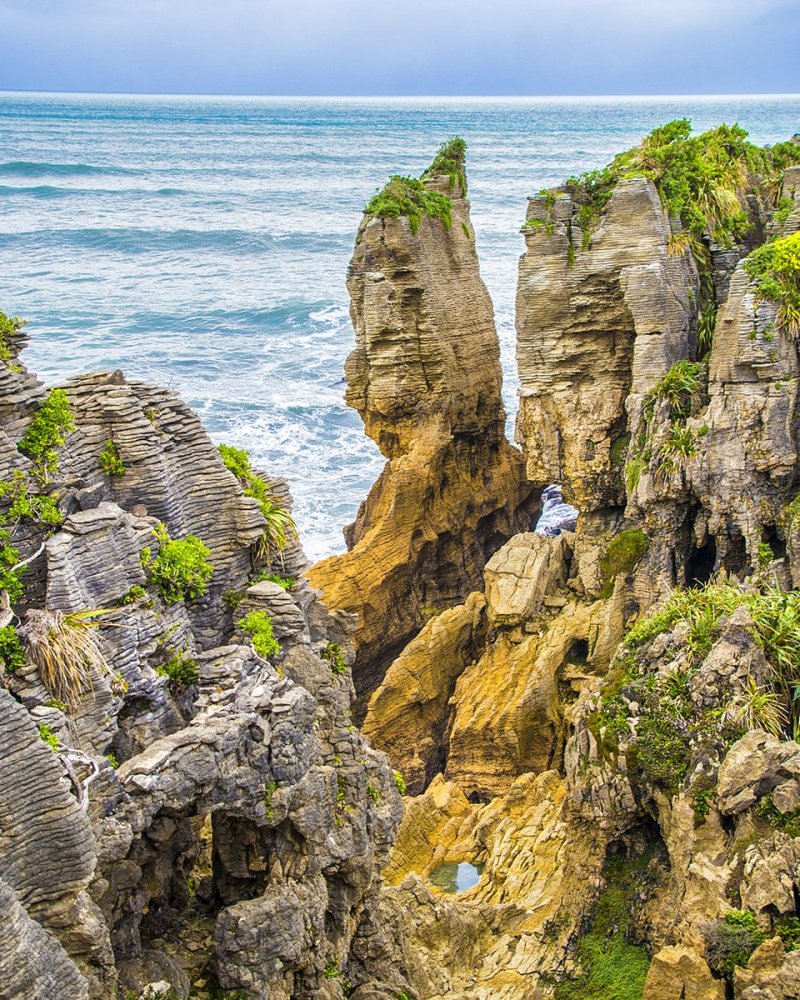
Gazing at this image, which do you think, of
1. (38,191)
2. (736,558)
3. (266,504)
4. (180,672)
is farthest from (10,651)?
(38,191)

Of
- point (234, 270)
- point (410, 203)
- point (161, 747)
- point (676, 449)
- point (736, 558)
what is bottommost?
point (234, 270)

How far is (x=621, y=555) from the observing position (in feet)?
89.5

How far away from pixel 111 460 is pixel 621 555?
15306 mm

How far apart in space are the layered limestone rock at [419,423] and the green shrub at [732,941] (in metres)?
17.3

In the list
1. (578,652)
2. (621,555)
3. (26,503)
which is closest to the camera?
(26,503)

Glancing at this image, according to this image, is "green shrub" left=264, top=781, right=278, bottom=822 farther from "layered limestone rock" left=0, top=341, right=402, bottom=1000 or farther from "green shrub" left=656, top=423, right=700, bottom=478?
"green shrub" left=656, top=423, right=700, bottom=478

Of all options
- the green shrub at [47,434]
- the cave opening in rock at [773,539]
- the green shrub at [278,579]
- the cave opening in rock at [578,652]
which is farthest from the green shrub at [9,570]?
the cave opening in rock at [578,652]

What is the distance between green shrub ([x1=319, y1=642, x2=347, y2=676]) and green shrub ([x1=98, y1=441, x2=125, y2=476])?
4054 millimetres

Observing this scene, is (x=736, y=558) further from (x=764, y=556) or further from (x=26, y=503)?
(x=26, y=503)

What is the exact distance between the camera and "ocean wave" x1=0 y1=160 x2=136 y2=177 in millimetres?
115938

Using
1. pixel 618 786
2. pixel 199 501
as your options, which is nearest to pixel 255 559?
pixel 199 501

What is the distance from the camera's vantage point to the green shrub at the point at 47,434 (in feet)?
45.1

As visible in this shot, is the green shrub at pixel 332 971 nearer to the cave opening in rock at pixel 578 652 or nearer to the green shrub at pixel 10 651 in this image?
the green shrub at pixel 10 651

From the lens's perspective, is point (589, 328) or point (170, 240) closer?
point (589, 328)
